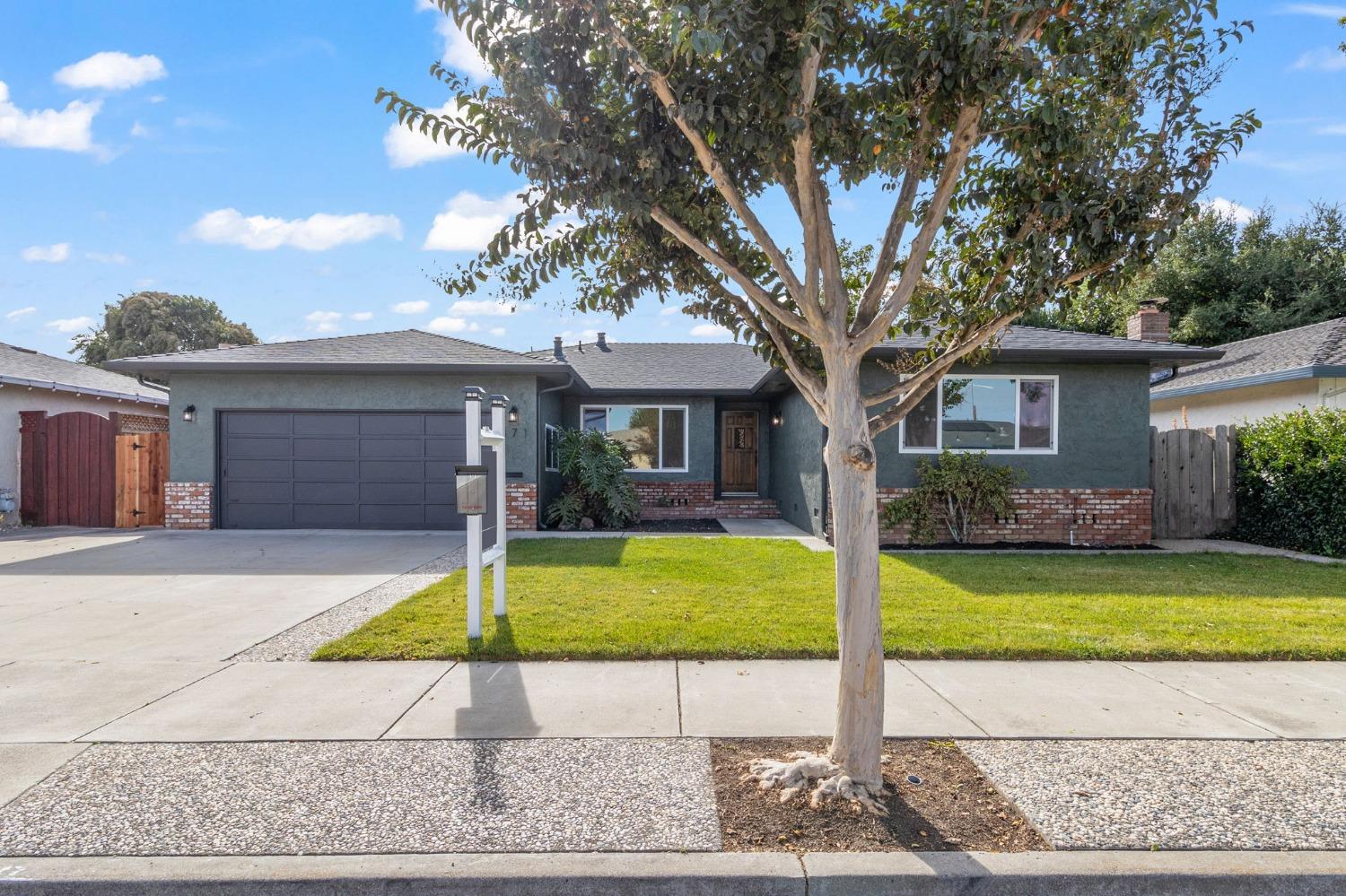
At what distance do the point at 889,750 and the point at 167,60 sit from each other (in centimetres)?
1149

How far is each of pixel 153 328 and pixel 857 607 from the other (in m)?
43.2

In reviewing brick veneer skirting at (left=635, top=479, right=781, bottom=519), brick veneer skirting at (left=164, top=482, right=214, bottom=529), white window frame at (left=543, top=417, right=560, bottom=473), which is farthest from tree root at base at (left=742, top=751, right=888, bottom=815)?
brick veneer skirting at (left=164, top=482, right=214, bottom=529)

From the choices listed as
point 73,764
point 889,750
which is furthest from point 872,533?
point 73,764

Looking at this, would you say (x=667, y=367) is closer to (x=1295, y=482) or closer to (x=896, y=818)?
(x=1295, y=482)

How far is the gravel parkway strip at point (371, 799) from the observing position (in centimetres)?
275

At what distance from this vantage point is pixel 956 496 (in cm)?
1082

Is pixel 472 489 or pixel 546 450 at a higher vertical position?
pixel 546 450

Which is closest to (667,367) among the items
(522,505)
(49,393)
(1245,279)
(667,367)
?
(667,367)

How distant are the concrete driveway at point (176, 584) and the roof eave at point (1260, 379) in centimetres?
1323

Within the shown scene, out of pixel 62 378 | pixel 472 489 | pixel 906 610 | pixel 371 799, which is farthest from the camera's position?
pixel 62 378

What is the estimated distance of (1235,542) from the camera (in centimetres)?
1125

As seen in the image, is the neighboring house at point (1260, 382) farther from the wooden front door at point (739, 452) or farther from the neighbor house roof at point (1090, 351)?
the wooden front door at point (739, 452)

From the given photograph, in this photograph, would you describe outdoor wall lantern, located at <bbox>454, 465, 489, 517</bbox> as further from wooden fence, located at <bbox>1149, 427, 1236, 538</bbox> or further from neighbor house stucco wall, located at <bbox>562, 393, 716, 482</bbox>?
wooden fence, located at <bbox>1149, 427, 1236, 538</bbox>

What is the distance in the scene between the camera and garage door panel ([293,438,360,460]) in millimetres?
12664
